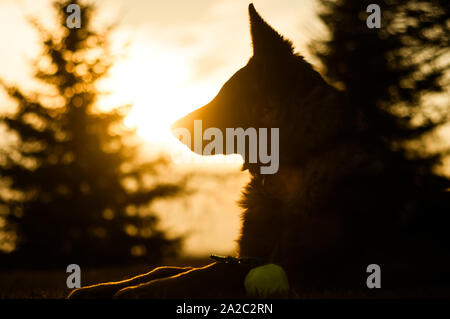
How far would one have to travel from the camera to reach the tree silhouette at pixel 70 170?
13.7 metres

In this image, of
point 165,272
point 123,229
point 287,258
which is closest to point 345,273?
point 287,258

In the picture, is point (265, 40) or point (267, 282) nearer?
point (267, 282)

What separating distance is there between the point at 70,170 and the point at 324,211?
11.5 m

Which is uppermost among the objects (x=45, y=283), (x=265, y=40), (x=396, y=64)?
(x=396, y=64)

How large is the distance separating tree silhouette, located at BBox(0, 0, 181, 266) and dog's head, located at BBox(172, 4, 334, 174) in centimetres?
996

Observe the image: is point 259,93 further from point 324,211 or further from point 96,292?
point 96,292

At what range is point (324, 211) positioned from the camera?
11.7 feet

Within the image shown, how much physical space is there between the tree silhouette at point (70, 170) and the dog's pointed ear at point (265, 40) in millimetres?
10517

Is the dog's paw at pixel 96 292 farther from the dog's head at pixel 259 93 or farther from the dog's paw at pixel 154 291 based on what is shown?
the dog's head at pixel 259 93

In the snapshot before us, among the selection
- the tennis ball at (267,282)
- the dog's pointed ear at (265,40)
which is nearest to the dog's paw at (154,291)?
the tennis ball at (267,282)

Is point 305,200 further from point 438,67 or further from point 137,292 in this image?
point 438,67

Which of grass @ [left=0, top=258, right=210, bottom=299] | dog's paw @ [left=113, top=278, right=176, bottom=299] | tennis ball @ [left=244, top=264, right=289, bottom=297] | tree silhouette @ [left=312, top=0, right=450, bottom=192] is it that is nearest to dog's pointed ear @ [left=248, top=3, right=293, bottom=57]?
tennis ball @ [left=244, top=264, right=289, bottom=297]

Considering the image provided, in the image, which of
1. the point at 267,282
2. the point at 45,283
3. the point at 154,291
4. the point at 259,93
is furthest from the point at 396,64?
the point at 154,291
